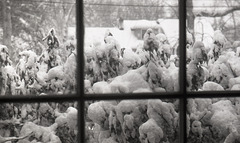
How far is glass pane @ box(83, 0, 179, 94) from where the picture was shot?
187cm

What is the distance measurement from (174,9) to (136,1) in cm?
21

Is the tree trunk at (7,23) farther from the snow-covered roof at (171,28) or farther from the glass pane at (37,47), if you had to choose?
the snow-covered roof at (171,28)

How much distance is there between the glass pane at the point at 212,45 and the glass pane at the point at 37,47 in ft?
2.08

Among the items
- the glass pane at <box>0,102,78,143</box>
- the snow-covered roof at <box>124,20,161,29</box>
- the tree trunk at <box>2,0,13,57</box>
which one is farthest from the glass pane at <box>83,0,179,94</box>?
the tree trunk at <box>2,0,13,57</box>

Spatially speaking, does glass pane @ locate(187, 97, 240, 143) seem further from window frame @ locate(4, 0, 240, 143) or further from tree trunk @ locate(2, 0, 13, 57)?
tree trunk @ locate(2, 0, 13, 57)

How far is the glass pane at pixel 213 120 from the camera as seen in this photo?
6.46 feet

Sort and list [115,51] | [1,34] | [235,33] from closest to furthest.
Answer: [1,34] < [115,51] < [235,33]

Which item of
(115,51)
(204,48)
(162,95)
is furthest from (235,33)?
(115,51)

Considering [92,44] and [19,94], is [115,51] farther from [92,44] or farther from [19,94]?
[19,94]

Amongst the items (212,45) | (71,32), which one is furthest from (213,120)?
(71,32)

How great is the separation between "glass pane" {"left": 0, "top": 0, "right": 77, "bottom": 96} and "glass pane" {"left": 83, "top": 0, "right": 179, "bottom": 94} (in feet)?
0.31

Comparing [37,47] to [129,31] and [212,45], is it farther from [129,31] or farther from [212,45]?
[212,45]

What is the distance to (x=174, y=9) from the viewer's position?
6.41ft

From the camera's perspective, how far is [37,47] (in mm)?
1811
